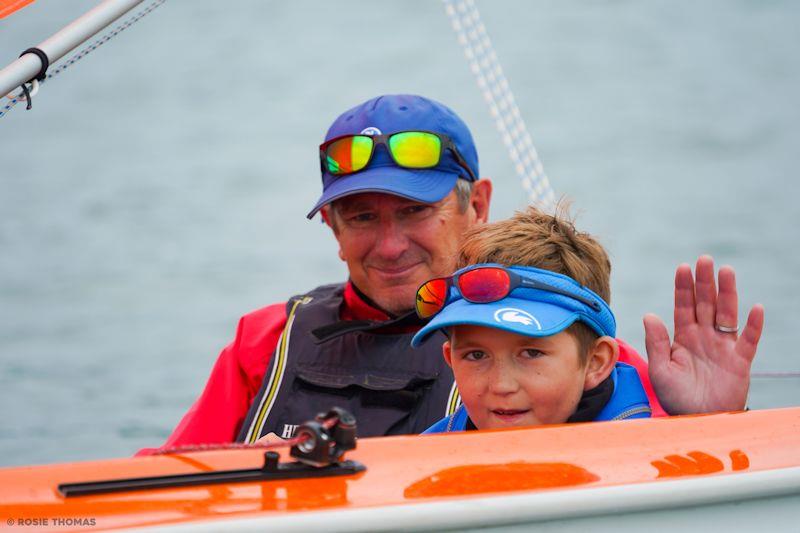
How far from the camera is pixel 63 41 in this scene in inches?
78.3

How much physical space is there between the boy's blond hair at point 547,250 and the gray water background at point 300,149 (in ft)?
12.3

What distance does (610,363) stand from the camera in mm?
1780

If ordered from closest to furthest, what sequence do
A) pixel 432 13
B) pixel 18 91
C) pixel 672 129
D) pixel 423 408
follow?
pixel 18 91
pixel 423 408
pixel 672 129
pixel 432 13

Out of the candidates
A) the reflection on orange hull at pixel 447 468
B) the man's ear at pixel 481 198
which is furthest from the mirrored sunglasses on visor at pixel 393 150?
the reflection on orange hull at pixel 447 468

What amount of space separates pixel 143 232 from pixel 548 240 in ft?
17.8

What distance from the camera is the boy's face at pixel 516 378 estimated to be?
168 centimetres

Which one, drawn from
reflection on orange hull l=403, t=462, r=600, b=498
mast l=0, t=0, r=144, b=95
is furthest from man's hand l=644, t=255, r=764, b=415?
mast l=0, t=0, r=144, b=95

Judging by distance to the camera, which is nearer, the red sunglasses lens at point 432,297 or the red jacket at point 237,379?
the red sunglasses lens at point 432,297

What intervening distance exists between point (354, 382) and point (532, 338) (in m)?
0.54

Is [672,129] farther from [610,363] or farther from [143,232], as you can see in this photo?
[610,363]

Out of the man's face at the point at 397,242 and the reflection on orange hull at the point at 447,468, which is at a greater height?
the man's face at the point at 397,242

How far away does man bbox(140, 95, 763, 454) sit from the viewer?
2135 mm

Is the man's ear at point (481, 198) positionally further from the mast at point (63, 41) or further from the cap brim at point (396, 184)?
the mast at point (63, 41)

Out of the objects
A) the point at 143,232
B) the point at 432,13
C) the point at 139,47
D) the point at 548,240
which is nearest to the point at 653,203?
the point at 432,13
